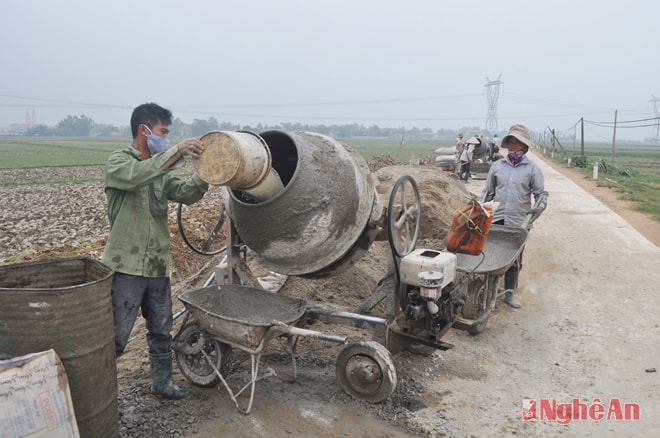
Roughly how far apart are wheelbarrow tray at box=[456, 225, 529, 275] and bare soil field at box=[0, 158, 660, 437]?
0.63 m

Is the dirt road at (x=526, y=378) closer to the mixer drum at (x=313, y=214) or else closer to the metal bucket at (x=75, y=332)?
the metal bucket at (x=75, y=332)

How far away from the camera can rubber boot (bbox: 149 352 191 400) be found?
3502 mm

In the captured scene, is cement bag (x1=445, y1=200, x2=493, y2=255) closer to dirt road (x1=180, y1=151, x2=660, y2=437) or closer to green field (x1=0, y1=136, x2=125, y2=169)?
dirt road (x1=180, y1=151, x2=660, y2=437)

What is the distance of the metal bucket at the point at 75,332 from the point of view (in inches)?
97.7

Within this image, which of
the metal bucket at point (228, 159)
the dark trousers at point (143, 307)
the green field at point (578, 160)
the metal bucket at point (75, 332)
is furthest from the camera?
the green field at point (578, 160)

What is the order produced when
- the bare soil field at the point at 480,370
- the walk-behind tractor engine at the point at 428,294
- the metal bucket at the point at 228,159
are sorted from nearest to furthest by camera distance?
the metal bucket at the point at 228,159
the bare soil field at the point at 480,370
the walk-behind tractor engine at the point at 428,294

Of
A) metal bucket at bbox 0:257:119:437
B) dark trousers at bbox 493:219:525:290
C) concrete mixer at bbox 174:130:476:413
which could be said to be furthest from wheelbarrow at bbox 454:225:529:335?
metal bucket at bbox 0:257:119:437

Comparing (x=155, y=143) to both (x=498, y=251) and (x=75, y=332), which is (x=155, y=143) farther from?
(x=498, y=251)

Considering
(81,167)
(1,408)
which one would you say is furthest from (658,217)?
(81,167)

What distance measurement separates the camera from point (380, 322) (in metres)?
3.66

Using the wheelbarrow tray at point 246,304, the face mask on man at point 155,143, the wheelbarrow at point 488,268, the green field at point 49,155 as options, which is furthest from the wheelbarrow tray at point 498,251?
the green field at point 49,155

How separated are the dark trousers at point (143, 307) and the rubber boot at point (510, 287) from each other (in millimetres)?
3838

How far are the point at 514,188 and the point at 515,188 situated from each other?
0.03 feet

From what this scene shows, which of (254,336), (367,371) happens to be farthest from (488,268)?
(254,336)
